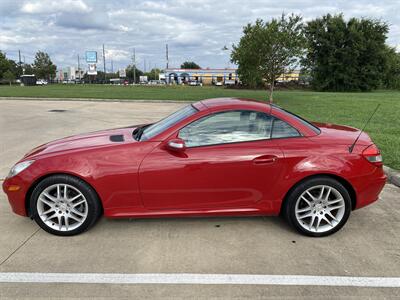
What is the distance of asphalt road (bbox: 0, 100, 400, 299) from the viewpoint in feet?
9.12

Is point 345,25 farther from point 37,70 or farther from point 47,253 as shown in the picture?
point 37,70

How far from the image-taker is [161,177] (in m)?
3.49

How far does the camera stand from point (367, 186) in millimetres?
3680

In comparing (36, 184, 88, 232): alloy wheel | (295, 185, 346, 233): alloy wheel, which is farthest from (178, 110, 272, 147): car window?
(36, 184, 88, 232): alloy wheel

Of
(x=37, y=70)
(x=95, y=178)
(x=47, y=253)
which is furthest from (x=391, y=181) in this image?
(x=37, y=70)

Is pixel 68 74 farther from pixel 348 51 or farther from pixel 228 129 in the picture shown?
pixel 228 129

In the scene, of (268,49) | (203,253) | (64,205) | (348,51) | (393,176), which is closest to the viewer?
(203,253)

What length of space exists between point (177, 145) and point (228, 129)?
62 centimetres

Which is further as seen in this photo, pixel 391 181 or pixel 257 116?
pixel 391 181

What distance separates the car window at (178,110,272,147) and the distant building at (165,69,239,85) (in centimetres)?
9370

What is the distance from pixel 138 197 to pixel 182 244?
662 mm

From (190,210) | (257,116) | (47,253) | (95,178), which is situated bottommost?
(47,253)

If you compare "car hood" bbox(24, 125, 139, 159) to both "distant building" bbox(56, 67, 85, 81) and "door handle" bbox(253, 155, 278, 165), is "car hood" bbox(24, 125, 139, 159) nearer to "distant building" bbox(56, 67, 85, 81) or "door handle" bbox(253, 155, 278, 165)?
"door handle" bbox(253, 155, 278, 165)

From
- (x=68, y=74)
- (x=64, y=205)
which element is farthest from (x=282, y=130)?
(x=68, y=74)
